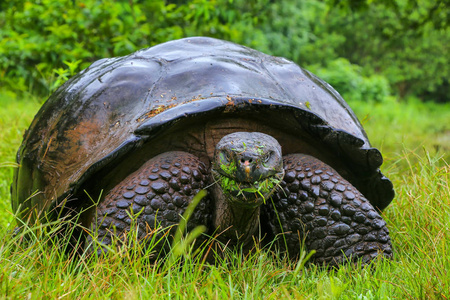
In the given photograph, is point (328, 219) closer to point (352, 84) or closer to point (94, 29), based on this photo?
point (94, 29)

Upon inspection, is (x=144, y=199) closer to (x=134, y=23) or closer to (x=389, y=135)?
(x=134, y=23)

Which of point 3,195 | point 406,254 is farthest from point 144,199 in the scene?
point 3,195

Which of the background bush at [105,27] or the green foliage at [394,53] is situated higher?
the background bush at [105,27]

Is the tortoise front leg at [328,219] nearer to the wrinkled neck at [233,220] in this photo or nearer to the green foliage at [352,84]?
the wrinkled neck at [233,220]

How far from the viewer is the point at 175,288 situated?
5.37ft

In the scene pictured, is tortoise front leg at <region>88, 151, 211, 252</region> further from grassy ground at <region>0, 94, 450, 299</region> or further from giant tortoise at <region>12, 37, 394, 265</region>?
grassy ground at <region>0, 94, 450, 299</region>

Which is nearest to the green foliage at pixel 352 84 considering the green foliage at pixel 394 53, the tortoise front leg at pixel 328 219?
the green foliage at pixel 394 53

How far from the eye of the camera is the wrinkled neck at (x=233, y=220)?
2107 millimetres

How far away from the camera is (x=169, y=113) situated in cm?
211

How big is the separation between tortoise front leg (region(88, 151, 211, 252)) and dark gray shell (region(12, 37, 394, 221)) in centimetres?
12

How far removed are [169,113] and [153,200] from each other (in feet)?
1.22

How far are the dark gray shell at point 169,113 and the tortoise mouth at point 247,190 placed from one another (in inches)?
14.2

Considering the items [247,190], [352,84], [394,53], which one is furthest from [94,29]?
[394,53]

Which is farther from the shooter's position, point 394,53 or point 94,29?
point 394,53
